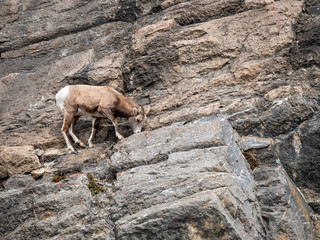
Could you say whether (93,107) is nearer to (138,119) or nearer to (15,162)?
(138,119)

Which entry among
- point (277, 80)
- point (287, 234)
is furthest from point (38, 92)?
point (287, 234)

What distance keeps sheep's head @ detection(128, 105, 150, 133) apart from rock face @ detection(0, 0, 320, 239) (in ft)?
1.07

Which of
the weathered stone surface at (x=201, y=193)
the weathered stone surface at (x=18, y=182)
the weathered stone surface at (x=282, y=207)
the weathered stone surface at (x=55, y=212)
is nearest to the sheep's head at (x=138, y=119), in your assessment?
the weathered stone surface at (x=201, y=193)

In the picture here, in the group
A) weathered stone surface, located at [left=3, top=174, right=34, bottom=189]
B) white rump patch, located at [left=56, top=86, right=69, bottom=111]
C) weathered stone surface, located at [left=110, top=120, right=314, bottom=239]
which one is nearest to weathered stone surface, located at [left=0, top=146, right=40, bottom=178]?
weathered stone surface, located at [left=3, top=174, right=34, bottom=189]

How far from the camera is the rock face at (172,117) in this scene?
26.6 ft

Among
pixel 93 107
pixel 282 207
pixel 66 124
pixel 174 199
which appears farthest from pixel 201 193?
pixel 66 124

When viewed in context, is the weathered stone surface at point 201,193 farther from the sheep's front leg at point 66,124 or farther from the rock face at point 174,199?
the sheep's front leg at point 66,124

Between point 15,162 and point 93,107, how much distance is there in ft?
8.69

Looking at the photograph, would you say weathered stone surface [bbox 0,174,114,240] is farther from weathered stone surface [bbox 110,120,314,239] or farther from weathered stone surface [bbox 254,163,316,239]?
weathered stone surface [bbox 254,163,316,239]

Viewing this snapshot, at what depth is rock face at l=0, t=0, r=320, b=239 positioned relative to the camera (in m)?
8.12

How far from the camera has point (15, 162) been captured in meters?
11.0

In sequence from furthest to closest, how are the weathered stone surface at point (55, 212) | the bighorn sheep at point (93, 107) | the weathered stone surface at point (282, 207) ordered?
the bighorn sheep at point (93, 107) < the weathered stone surface at point (55, 212) < the weathered stone surface at point (282, 207)

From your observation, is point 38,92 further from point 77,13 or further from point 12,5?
point 12,5

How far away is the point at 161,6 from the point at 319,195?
8.53m
